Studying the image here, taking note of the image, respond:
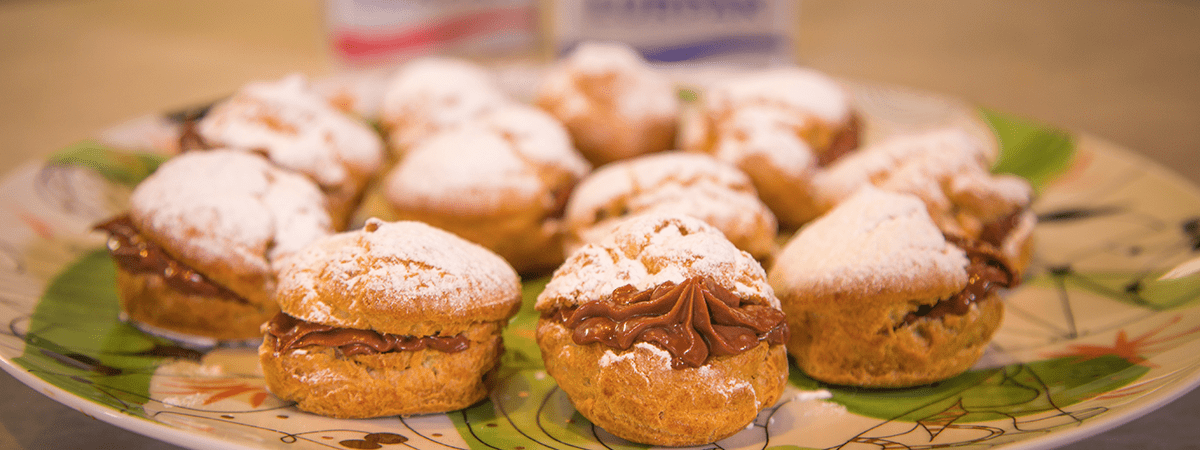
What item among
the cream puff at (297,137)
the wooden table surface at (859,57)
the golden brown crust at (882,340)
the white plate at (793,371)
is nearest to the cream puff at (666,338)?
the white plate at (793,371)

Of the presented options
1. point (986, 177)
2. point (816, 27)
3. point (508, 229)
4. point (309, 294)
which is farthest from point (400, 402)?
point (816, 27)

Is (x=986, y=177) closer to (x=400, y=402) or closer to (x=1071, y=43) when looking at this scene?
(x=400, y=402)

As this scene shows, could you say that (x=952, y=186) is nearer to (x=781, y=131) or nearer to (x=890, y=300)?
(x=781, y=131)

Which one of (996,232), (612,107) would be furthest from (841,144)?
(612,107)

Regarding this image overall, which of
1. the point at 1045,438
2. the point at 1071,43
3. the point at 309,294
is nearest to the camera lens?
the point at 1045,438

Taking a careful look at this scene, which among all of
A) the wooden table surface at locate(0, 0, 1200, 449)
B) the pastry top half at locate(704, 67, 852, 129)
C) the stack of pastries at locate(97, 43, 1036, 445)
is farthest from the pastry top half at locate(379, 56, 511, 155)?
the wooden table surface at locate(0, 0, 1200, 449)

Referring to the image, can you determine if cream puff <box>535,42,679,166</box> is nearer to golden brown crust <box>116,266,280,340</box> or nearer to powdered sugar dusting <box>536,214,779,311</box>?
powdered sugar dusting <box>536,214,779,311</box>

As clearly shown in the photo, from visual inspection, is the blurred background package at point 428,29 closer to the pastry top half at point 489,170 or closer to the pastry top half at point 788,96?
the pastry top half at point 489,170
